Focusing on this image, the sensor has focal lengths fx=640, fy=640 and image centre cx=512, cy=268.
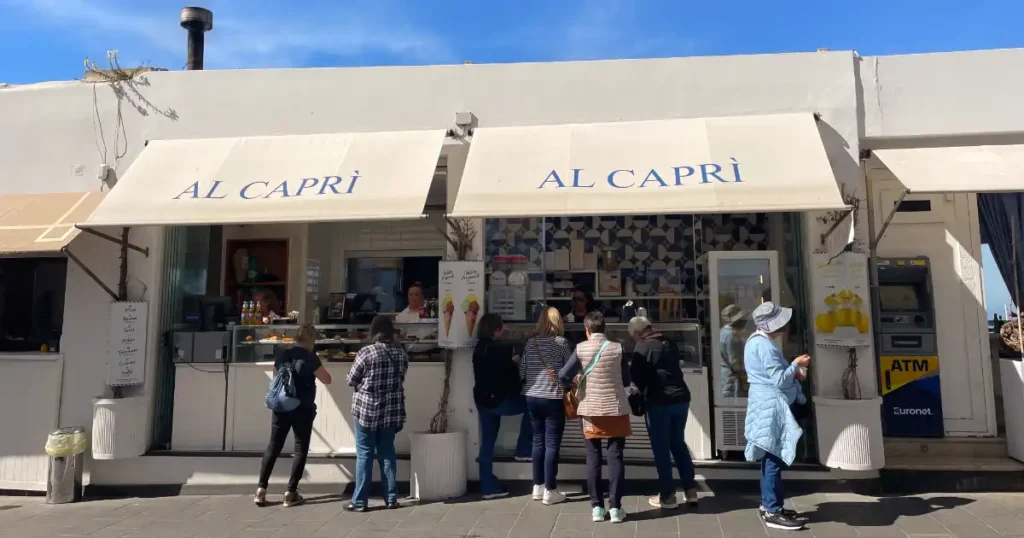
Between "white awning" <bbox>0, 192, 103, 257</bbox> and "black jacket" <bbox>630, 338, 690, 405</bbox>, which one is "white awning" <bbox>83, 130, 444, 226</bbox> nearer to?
"white awning" <bbox>0, 192, 103, 257</bbox>

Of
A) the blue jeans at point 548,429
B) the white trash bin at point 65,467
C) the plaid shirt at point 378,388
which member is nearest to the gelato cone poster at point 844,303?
the blue jeans at point 548,429

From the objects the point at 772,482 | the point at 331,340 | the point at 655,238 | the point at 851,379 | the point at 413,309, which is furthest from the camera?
the point at 655,238

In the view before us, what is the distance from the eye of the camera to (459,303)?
19.2 feet

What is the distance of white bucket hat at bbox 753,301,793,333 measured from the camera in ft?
15.0

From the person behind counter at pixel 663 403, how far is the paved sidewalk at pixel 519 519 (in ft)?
0.74

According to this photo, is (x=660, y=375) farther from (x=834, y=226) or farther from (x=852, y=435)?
(x=834, y=226)

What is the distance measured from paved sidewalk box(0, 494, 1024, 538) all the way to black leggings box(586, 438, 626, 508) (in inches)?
7.5

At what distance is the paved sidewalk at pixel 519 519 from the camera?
4637mm

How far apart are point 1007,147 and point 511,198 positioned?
175 inches

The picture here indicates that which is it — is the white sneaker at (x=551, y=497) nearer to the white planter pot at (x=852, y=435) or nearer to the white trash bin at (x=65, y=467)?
the white planter pot at (x=852, y=435)

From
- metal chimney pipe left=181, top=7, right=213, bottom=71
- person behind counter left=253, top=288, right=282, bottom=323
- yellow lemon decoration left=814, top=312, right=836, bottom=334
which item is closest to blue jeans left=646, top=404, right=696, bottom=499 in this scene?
yellow lemon decoration left=814, top=312, right=836, bottom=334

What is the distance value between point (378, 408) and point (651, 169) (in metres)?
2.95

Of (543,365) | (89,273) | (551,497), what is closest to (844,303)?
(543,365)

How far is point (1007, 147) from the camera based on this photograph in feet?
18.5
